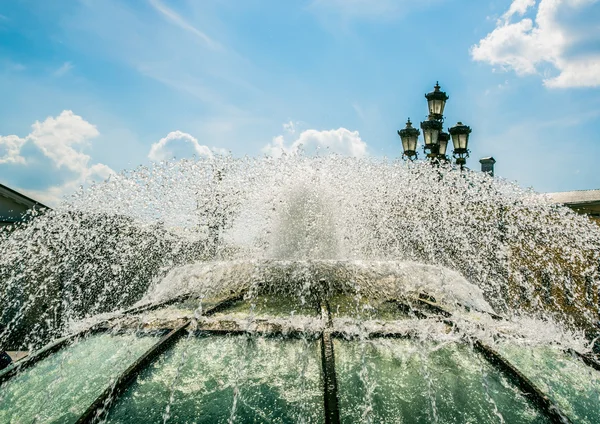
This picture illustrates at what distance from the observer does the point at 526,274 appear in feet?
35.5

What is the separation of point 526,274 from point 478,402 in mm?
10758

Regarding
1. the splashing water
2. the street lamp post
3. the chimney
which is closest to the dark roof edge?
the splashing water

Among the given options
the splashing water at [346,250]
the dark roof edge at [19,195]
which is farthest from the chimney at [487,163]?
the dark roof edge at [19,195]

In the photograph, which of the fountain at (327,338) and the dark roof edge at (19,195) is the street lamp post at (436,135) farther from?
the dark roof edge at (19,195)

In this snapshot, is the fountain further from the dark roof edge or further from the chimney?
the dark roof edge

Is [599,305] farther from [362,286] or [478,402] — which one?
[478,402]

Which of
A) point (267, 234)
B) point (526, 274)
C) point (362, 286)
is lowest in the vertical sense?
point (526, 274)

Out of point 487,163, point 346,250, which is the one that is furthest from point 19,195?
point 487,163

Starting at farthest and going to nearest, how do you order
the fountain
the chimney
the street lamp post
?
the chimney, the street lamp post, the fountain

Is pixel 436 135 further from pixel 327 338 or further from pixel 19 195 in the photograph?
pixel 19 195

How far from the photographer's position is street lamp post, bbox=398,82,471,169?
8727 millimetres

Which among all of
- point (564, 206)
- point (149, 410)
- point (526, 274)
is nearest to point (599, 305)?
point (526, 274)

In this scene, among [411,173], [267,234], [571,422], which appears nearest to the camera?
[571,422]

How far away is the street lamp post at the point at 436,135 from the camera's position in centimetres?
873
